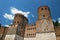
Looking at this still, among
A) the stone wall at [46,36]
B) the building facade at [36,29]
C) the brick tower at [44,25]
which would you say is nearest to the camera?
the stone wall at [46,36]

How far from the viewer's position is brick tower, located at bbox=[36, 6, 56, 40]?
93.9 ft

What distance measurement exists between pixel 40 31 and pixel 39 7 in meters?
9.05

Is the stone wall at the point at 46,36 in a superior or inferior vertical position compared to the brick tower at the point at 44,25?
inferior

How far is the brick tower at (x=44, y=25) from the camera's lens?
2863 cm

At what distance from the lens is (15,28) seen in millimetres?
32500

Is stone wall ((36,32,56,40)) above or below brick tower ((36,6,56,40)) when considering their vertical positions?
below

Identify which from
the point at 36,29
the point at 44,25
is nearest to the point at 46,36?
the point at 44,25

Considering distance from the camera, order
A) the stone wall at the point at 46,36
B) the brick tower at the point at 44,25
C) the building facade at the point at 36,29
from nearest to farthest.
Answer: the stone wall at the point at 46,36
the brick tower at the point at 44,25
the building facade at the point at 36,29

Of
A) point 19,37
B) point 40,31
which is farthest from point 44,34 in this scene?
point 19,37

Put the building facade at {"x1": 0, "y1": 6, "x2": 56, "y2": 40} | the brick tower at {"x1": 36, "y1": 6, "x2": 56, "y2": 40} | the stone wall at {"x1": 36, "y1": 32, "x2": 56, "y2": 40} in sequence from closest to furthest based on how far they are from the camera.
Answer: the stone wall at {"x1": 36, "y1": 32, "x2": 56, "y2": 40}, the brick tower at {"x1": 36, "y1": 6, "x2": 56, "y2": 40}, the building facade at {"x1": 0, "y1": 6, "x2": 56, "y2": 40}

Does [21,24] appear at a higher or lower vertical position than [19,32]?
higher

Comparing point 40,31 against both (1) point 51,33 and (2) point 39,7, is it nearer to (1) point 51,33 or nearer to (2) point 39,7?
(1) point 51,33

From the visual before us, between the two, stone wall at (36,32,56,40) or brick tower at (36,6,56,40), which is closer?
stone wall at (36,32,56,40)

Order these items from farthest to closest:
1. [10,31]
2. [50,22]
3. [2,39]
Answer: [2,39] < [10,31] < [50,22]
